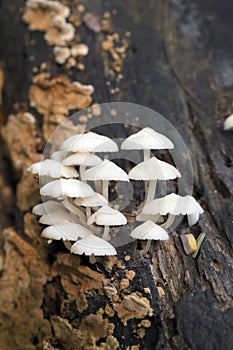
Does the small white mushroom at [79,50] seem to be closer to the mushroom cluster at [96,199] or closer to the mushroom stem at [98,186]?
the mushroom cluster at [96,199]

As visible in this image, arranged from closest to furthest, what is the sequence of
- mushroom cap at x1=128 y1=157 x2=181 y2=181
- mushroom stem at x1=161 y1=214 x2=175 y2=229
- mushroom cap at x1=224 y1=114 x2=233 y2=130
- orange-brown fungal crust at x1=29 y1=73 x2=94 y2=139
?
mushroom cap at x1=128 y1=157 x2=181 y2=181 < mushroom stem at x1=161 y1=214 x2=175 y2=229 < mushroom cap at x1=224 y1=114 x2=233 y2=130 < orange-brown fungal crust at x1=29 y1=73 x2=94 y2=139

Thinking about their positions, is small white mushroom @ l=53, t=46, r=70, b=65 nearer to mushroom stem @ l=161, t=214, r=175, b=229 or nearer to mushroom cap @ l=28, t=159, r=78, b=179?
mushroom cap @ l=28, t=159, r=78, b=179

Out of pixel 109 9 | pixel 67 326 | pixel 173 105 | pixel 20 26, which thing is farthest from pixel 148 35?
pixel 67 326

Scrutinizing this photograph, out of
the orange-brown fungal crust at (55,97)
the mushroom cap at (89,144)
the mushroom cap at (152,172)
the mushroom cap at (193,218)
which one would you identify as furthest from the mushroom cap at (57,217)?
the orange-brown fungal crust at (55,97)

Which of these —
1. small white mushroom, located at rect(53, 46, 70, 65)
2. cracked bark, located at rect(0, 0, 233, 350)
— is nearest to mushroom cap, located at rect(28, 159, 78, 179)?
cracked bark, located at rect(0, 0, 233, 350)

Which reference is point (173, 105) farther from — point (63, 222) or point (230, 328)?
point (230, 328)

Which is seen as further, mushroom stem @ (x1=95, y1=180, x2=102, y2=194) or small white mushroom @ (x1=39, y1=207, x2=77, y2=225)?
mushroom stem @ (x1=95, y1=180, x2=102, y2=194)

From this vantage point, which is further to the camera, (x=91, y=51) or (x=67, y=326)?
(x=91, y=51)
